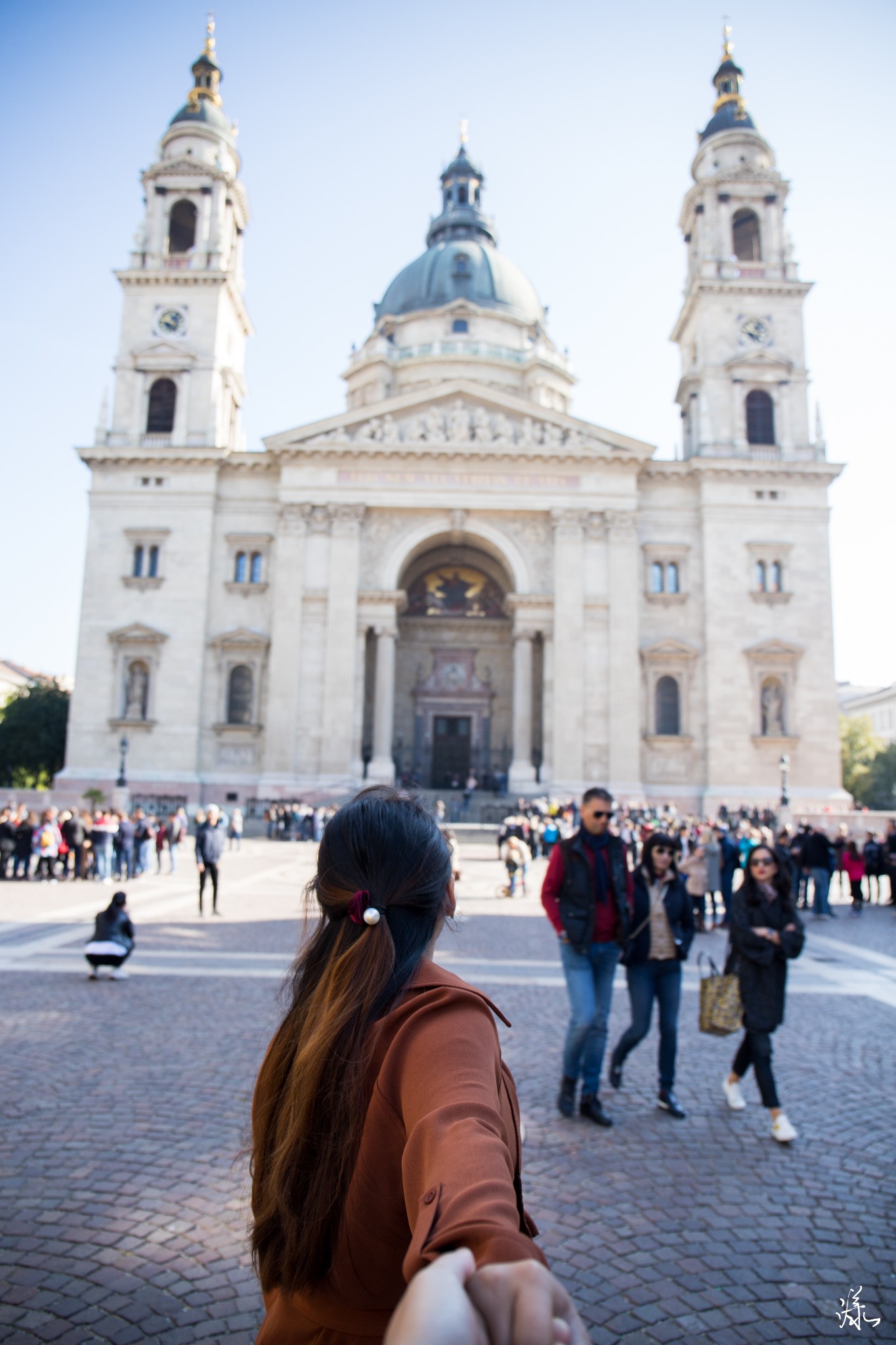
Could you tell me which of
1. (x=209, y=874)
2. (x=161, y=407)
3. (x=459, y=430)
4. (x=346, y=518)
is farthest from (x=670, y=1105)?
(x=161, y=407)

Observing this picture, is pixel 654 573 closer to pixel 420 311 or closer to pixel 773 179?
pixel 773 179

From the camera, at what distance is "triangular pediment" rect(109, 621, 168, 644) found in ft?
122

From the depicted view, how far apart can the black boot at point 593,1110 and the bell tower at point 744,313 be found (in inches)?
1440

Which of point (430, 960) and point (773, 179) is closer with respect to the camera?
point (430, 960)

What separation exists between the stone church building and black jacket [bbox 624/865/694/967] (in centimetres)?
2849

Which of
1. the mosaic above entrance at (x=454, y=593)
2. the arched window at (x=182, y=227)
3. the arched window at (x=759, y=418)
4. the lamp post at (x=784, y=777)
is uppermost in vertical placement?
the arched window at (x=182, y=227)

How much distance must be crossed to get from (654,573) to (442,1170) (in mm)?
38491

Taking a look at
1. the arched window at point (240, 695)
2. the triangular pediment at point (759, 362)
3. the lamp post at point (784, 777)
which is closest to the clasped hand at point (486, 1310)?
the lamp post at point (784, 777)

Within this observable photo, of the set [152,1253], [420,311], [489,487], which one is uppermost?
[420,311]

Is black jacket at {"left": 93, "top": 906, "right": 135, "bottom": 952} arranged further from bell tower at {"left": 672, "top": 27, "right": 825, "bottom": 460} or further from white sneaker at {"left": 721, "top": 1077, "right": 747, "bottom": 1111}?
bell tower at {"left": 672, "top": 27, "right": 825, "bottom": 460}

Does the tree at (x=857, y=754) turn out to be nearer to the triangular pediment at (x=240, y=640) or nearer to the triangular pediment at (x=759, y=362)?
the triangular pediment at (x=759, y=362)

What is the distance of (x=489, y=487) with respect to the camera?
3791 centimetres

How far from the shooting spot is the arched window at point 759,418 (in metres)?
39.9

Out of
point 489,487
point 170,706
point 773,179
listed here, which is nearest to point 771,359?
point 773,179
